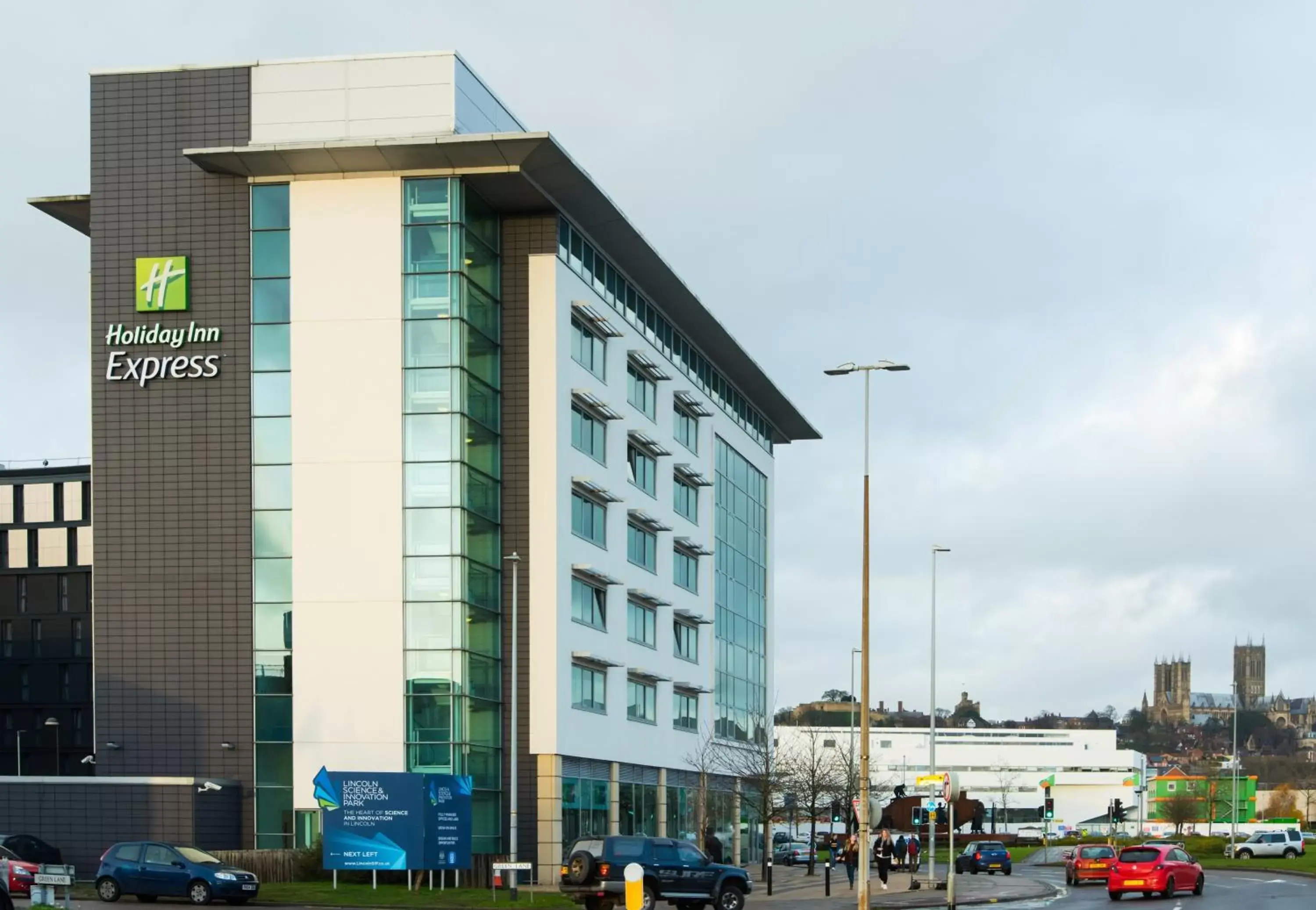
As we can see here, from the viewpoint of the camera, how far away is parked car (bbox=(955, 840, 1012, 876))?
7669 centimetres

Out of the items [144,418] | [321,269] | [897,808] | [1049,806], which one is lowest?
[897,808]

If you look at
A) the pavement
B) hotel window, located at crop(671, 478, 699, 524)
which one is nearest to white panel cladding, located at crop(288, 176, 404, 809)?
the pavement

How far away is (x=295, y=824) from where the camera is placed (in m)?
52.9

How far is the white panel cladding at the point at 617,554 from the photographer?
57.2 m

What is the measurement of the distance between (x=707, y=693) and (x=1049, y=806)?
1762 cm

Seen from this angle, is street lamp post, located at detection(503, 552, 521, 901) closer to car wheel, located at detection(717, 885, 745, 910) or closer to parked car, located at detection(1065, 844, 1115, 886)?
car wheel, located at detection(717, 885, 745, 910)

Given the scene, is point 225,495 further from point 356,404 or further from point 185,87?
point 185,87

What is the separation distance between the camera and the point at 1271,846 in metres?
96.4

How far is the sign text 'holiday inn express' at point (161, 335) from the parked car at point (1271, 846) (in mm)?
64662

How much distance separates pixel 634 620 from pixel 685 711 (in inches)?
351

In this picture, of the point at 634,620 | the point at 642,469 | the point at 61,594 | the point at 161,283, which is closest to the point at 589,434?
the point at 642,469

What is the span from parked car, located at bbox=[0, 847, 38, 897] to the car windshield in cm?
3009

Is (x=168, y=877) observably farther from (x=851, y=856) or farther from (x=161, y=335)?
(x=851, y=856)

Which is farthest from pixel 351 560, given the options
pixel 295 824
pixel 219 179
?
pixel 219 179
